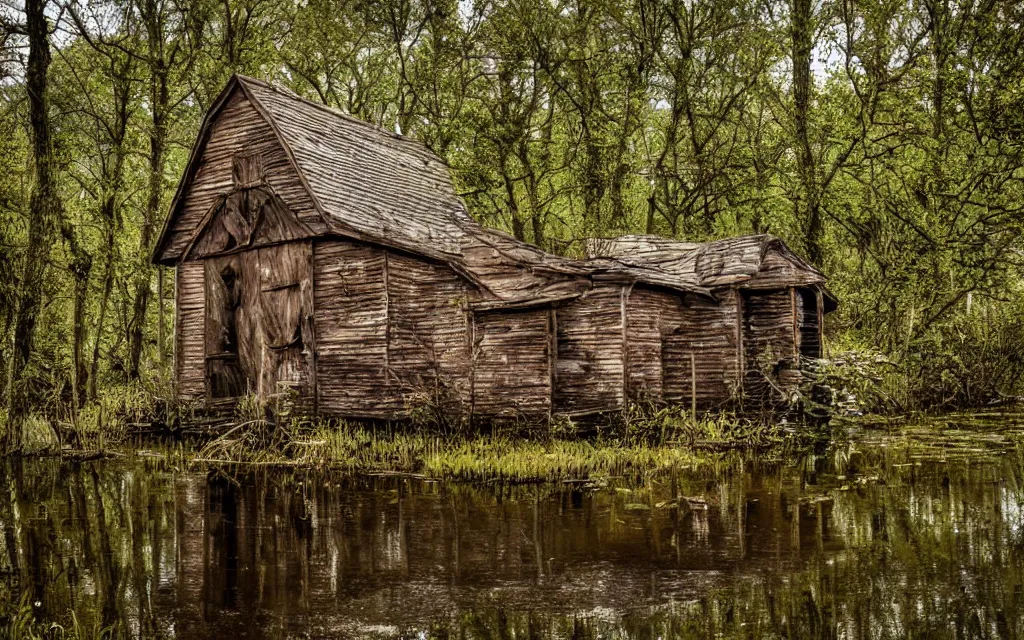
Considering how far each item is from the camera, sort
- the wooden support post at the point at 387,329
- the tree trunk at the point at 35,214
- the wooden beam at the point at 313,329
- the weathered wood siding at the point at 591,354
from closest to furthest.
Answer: the tree trunk at the point at 35,214, the weathered wood siding at the point at 591,354, the wooden support post at the point at 387,329, the wooden beam at the point at 313,329

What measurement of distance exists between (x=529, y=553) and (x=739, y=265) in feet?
40.9

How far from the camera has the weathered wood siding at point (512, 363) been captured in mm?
17281

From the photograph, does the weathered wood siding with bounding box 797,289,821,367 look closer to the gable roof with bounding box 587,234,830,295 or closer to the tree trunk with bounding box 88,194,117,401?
the gable roof with bounding box 587,234,830,295

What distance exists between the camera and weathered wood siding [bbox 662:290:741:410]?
65.7 feet

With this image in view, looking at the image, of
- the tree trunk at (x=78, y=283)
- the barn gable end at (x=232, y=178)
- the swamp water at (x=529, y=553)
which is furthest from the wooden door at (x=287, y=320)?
the tree trunk at (x=78, y=283)

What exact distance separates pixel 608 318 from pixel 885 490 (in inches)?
254

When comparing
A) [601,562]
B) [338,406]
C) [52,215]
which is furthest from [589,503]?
[52,215]

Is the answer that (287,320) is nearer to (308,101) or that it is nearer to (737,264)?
(308,101)

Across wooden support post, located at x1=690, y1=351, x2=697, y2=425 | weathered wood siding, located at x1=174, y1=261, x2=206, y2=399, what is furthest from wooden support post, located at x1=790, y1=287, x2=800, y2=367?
weathered wood siding, located at x1=174, y1=261, x2=206, y2=399

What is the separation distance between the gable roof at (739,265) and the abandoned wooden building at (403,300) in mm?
49

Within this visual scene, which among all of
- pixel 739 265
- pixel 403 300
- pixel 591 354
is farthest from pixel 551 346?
pixel 739 265

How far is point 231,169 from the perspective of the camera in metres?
20.4

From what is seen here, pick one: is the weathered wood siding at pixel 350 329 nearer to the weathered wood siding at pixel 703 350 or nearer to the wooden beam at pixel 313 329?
the wooden beam at pixel 313 329

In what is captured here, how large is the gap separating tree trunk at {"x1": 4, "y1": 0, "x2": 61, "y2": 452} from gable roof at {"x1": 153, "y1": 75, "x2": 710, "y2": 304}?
12.8 ft
